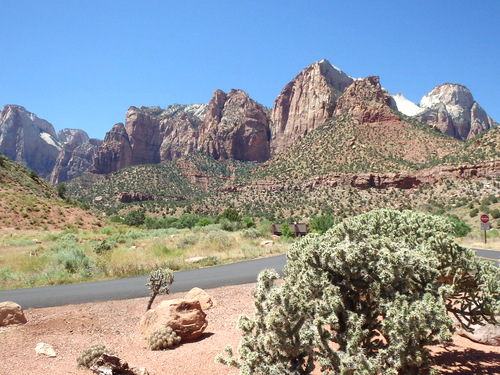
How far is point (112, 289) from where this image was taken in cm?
1246

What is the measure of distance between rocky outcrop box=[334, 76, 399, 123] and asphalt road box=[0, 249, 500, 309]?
82.4m

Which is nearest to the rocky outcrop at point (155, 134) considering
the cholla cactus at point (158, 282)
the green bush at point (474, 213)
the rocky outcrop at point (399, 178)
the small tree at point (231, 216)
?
the rocky outcrop at point (399, 178)

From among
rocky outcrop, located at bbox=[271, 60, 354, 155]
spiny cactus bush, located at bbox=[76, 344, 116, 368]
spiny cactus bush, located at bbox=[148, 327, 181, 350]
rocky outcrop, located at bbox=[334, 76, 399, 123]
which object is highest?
rocky outcrop, located at bbox=[271, 60, 354, 155]

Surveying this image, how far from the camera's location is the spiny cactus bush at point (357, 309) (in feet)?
11.3

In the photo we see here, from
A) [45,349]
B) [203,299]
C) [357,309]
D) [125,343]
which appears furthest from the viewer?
[203,299]

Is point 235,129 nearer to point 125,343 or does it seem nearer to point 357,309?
point 125,343

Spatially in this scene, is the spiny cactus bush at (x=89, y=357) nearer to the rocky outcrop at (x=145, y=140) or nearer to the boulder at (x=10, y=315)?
the boulder at (x=10, y=315)

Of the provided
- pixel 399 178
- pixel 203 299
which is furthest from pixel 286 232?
pixel 399 178

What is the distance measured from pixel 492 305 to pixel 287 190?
7267 centimetres

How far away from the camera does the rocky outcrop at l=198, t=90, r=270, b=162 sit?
151 meters

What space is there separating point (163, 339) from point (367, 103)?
9742cm

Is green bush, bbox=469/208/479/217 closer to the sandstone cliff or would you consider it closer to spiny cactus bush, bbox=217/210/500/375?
spiny cactus bush, bbox=217/210/500/375

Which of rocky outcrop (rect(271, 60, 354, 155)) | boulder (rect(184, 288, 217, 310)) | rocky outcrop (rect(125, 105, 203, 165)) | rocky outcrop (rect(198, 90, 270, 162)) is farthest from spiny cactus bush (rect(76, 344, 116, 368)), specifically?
rocky outcrop (rect(125, 105, 203, 165))

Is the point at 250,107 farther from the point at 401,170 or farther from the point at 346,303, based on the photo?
the point at 346,303
